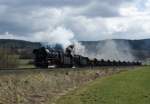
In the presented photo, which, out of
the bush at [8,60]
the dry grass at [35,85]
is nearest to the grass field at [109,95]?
the dry grass at [35,85]

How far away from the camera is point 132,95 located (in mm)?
32281

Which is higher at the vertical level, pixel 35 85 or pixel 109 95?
pixel 35 85

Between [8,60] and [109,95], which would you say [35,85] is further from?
[8,60]

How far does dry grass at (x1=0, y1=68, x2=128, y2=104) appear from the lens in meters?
26.4

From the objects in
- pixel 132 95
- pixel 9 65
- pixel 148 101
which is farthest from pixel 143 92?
pixel 9 65

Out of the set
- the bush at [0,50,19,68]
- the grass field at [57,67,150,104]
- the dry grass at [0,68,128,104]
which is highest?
the bush at [0,50,19,68]

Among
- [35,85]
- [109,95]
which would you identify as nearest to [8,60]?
[35,85]

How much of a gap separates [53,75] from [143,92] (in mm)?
7793

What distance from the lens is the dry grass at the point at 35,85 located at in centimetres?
2635

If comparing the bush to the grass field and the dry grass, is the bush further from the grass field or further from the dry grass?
the grass field

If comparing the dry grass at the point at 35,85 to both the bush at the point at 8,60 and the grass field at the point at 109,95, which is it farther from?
the bush at the point at 8,60

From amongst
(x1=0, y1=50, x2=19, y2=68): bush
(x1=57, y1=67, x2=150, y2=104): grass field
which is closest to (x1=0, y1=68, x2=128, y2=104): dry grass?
(x1=57, y1=67, x2=150, y2=104): grass field

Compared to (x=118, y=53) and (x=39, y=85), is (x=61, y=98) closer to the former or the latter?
(x=39, y=85)

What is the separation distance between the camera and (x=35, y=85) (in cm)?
3073
